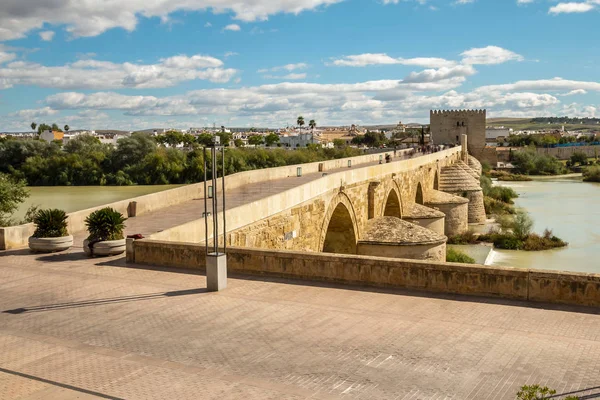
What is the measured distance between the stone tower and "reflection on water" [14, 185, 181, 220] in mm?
28863

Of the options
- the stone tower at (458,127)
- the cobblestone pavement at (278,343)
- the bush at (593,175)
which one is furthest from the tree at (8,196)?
the bush at (593,175)

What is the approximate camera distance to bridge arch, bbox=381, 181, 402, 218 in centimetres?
1941

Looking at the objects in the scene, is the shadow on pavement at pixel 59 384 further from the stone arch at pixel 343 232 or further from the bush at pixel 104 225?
the stone arch at pixel 343 232

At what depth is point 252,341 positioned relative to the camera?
4934 millimetres

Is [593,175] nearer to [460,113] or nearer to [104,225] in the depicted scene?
[460,113]

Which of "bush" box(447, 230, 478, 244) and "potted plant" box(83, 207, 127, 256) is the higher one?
"potted plant" box(83, 207, 127, 256)

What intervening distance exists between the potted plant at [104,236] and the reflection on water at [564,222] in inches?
567

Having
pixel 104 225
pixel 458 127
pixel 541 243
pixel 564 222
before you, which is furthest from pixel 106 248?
pixel 458 127

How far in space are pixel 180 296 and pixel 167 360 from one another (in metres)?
1.83

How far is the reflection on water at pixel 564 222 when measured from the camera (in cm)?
2003

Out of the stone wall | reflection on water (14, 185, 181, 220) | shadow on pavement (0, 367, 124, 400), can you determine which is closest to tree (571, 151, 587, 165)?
reflection on water (14, 185, 181, 220)

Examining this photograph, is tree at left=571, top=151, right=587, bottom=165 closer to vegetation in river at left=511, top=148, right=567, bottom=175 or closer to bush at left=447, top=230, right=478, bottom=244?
vegetation in river at left=511, top=148, right=567, bottom=175

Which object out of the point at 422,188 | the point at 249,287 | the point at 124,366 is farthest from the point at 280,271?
the point at 422,188

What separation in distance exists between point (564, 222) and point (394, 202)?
1323cm
